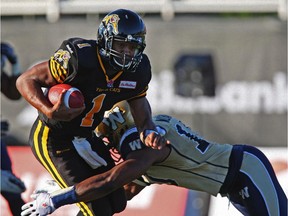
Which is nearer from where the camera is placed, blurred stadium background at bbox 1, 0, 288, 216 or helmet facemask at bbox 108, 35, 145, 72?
helmet facemask at bbox 108, 35, 145, 72

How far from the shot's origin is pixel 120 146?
6.22m

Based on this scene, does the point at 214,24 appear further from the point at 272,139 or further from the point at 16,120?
the point at 16,120

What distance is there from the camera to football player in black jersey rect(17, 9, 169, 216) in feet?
18.8

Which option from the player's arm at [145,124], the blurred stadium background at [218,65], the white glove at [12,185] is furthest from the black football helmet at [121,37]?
the blurred stadium background at [218,65]

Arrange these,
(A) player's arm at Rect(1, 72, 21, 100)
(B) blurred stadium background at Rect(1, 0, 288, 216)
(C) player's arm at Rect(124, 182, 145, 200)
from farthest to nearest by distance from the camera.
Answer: (B) blurred stadium background at Rect(1, 0, 288, 216), (A) player's arm at Rect(1, 72, 21, 100), (C) player's arm at Rect(124, 182, 145, 200)

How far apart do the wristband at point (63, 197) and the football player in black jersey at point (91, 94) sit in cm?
20

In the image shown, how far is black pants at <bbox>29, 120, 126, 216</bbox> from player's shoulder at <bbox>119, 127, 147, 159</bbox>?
0.14 metres

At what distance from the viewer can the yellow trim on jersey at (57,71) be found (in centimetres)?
570

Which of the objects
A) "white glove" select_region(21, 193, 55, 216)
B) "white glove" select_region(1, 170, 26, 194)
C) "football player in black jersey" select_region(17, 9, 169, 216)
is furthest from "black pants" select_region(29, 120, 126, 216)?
"white glove" select_region(1, 170, 26, 194)

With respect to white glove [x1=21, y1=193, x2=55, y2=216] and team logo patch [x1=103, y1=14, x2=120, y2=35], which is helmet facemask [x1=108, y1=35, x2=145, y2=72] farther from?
white glove [x1=21, y1=193, x2=55, y2=216]

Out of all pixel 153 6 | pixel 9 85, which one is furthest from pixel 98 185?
pixel 153 6

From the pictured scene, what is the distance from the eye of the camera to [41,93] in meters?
5.66

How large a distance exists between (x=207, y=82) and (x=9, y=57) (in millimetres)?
2530

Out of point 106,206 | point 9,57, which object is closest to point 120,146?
point 106,206
